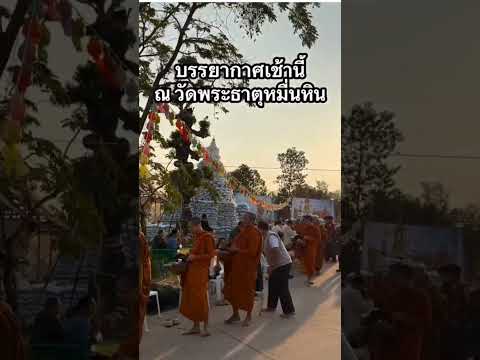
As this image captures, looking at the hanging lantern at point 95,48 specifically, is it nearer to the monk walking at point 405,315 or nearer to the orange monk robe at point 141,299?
the orange monk robe at point 141,299

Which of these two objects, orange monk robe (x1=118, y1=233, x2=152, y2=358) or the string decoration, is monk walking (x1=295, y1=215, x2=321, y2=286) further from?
orange monk robe (x1=118, y1=233, x2=152, y2=358)

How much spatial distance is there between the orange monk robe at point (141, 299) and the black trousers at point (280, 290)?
111 cm

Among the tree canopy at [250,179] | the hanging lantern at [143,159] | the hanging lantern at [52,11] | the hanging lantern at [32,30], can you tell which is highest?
the hanging lantern at [52,11]

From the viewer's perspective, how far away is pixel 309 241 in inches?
213

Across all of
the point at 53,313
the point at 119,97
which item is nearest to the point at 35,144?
the point at 119,97

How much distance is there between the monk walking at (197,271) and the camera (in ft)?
15.9

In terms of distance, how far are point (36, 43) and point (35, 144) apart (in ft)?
2.50

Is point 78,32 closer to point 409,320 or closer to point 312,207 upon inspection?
point 312,207

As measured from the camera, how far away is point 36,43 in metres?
3.97

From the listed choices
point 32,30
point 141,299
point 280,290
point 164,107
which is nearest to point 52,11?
point 32,30

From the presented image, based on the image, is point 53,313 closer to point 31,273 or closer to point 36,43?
point 31,273

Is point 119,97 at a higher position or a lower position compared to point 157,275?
higher

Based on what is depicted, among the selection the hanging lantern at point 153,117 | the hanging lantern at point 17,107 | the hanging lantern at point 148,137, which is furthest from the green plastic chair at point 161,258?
the hanging lantern at point 17,107

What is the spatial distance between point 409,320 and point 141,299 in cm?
214
